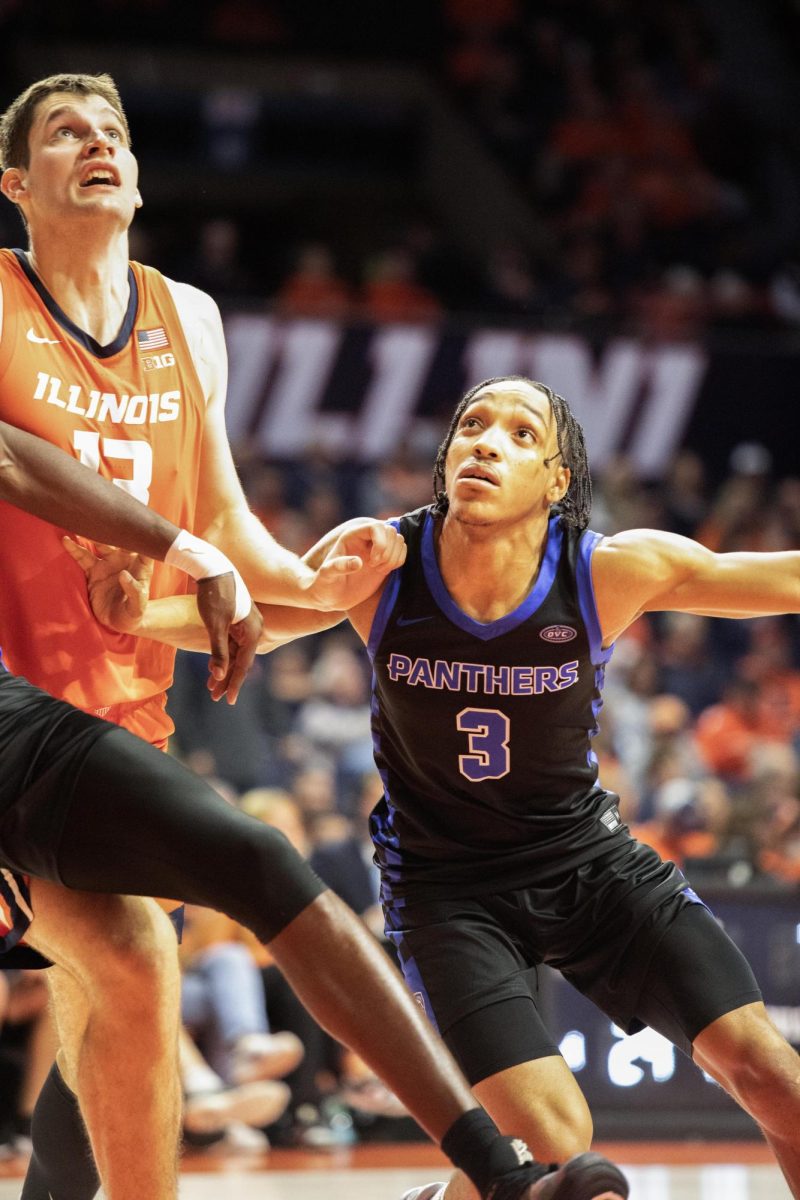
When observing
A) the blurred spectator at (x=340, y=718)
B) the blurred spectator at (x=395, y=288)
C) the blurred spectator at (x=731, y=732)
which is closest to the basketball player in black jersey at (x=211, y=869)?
the blurred spectator at (x=340, y=718)

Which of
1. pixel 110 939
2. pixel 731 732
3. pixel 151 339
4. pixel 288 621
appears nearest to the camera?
pixel 110 939

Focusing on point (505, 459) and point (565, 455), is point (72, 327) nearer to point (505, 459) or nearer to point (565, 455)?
point (505, 459)

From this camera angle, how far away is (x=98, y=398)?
150 inches

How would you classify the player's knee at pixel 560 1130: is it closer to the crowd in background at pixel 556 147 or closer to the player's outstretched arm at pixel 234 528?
the player's outstretched arm at pixel 234 528

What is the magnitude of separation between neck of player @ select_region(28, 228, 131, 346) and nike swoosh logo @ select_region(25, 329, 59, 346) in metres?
0.09

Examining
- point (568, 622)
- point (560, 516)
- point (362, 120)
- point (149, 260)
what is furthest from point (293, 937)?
point (362, 120)

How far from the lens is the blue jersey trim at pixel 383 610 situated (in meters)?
4.13

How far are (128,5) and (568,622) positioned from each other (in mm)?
13602

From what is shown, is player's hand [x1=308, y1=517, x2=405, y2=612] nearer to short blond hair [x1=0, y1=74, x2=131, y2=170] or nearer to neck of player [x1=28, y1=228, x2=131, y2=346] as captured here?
neck of player [x1=28, y1=228, x2=131, y2=346]

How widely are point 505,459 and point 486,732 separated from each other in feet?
2.21

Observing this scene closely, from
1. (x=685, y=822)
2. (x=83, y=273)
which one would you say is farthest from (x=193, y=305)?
(x=685, y=822)

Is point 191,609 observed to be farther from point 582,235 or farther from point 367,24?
point 367,24

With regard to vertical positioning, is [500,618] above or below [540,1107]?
above

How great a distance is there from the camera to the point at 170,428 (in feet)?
12.8
